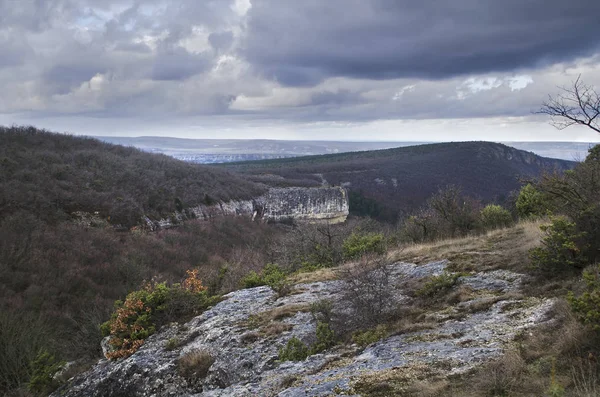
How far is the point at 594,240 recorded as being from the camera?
8242mm

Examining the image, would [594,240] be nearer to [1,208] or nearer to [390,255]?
[390,255]

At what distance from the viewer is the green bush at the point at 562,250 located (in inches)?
Result: 324

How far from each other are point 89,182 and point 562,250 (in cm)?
5089

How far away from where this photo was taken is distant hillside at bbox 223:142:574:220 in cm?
9991

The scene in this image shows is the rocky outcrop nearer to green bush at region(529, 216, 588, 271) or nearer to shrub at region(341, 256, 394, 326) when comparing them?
shrub at region(341, 256, 394, 326)

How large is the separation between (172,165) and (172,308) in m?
65.8

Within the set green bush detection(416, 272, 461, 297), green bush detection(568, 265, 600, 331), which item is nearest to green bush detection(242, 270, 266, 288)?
green bush detection(416, 272, 461, 297)

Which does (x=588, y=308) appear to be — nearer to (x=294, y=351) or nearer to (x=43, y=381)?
(x=294, y=351)

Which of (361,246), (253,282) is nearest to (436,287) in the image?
(253,282)

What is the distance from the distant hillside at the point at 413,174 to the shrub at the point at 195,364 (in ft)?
269

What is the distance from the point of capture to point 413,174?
399ft

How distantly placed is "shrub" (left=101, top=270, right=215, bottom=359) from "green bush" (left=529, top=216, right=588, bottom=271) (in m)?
9.38

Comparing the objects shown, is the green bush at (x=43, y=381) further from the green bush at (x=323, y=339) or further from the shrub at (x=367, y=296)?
the shrub at (x=367, y=296)

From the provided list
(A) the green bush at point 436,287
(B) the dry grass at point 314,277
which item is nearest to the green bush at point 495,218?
(B) the dry grass at point 314,277
